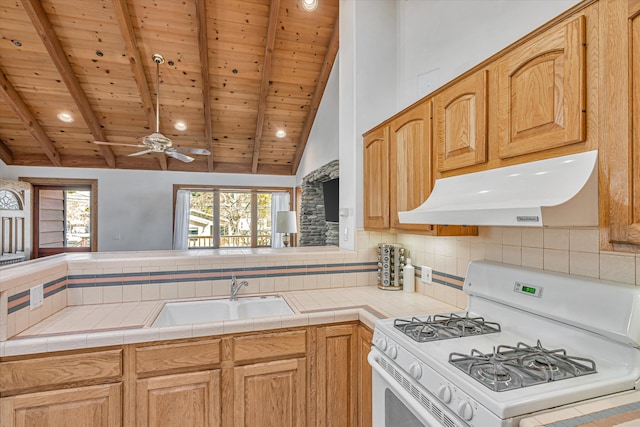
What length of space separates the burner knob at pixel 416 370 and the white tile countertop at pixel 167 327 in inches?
→ 20.5


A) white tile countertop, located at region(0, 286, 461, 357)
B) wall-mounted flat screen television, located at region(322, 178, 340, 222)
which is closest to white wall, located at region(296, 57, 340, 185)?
wall-mounted flat screen television, located at region(322, 178, 340, 222)

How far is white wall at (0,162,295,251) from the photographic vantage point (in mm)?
6016

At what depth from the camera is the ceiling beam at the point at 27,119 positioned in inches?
169

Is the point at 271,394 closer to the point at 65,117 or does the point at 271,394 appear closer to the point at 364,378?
the point at 364,378

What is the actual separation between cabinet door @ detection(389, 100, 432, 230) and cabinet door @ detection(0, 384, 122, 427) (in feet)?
5.87

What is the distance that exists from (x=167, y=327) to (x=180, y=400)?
375 mm

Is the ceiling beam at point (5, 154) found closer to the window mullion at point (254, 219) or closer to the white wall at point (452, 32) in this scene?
the window mullion at point (254, 219)

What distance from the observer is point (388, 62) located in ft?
8.77

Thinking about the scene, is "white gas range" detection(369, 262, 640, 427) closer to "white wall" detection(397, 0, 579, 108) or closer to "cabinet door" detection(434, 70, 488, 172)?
"cabinet door" detection(434, 70, 488, 172)

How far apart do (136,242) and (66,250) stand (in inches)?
48.1

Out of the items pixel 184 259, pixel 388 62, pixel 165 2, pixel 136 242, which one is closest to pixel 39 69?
pixel 165 2

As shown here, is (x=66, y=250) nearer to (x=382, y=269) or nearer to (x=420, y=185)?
(x=382, y=269)

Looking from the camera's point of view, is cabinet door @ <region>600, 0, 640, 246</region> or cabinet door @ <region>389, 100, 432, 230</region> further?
cabinet door @ <region>389, 100, 432, 230</region>

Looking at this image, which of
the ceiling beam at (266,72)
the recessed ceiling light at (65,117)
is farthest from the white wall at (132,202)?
the ceiling beam at (266,72)
